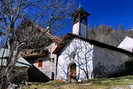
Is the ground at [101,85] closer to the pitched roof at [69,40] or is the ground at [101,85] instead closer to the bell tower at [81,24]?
the pitched roof at [69,40]

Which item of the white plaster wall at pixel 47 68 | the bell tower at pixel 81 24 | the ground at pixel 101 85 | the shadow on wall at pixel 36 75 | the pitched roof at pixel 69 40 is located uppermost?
the bell tower at pixel 81 24

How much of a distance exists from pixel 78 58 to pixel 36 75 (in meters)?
7.97

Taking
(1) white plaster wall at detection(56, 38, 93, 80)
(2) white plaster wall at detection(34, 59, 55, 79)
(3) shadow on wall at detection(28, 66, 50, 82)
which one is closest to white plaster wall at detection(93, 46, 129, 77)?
(1) white plaster wall at detection(56, 38, 93, 80)

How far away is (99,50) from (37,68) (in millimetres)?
10156

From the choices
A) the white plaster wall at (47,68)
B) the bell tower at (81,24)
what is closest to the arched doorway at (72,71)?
the white plaster wall at (47,68)

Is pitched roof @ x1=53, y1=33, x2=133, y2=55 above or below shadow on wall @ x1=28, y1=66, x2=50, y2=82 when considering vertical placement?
above

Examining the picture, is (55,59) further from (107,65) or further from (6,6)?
(6,6)

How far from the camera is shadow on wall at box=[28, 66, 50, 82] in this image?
2866 cm

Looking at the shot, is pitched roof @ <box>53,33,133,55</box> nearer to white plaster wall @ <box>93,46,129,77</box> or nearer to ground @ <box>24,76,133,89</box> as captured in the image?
white plaster wall @ <box>93,46,129,77</box>

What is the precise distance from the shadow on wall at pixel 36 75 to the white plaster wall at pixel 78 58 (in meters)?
3.12

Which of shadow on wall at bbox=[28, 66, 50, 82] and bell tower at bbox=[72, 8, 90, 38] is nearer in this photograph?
bell tower at bbox=[72, 8, 90, 38]

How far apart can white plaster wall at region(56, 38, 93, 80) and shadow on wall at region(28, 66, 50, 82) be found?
3123 millimetres

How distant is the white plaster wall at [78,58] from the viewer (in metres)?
22.7

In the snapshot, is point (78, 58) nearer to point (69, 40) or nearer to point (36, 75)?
point (69, 40)
